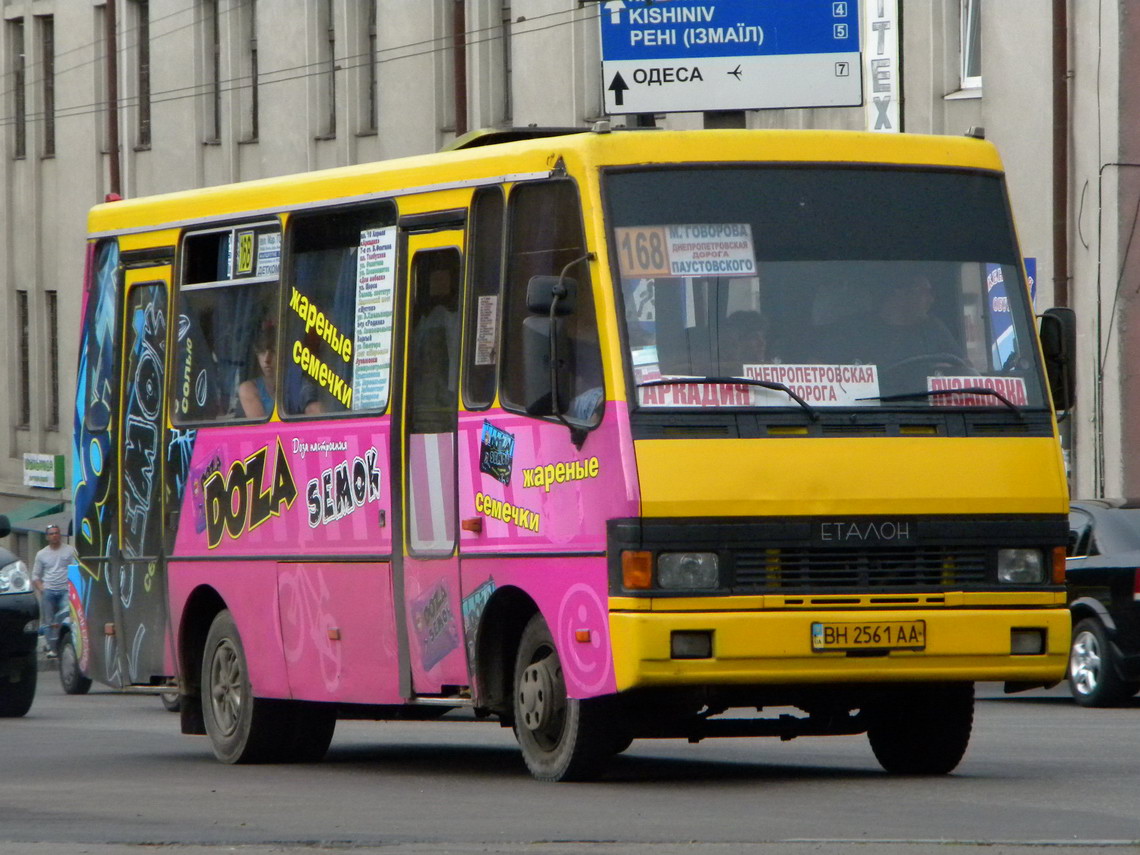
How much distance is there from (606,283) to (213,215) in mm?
3946

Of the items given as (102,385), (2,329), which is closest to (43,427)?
(2,329)

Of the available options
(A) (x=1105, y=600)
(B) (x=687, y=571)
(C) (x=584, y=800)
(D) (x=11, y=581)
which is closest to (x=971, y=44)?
(A) (x=1105, y=600)

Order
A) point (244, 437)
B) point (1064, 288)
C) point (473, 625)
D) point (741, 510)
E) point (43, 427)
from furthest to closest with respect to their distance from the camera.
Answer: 1. point (43, 427)
2. point (1064, 288)
3. point (244, 437)
4. point (473, 625)
5. point (741, 510)

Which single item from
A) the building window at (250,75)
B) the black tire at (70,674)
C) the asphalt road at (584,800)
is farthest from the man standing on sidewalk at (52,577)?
the asphalt road at (584,800)

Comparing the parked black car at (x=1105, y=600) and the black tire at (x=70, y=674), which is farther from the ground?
the parked black car at (x=1105, y=600)

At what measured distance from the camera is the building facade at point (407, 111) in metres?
26.5

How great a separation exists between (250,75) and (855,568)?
102 ft

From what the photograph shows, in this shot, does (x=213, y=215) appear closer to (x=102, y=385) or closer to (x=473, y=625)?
(x=102, y=385)

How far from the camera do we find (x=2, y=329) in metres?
46.5

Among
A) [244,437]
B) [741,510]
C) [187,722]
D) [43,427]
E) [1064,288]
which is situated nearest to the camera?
[741,510]

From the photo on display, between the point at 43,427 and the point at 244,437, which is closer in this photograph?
the point at 244,437

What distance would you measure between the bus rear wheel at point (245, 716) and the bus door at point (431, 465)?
1.71 meters

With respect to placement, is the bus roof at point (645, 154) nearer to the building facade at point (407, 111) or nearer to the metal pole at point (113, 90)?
the building facade at point (407, 111)

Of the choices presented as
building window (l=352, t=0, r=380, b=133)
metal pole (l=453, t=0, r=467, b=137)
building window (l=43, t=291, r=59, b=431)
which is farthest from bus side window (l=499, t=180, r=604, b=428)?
building window (l=43, t=291, r=59, b=431)
